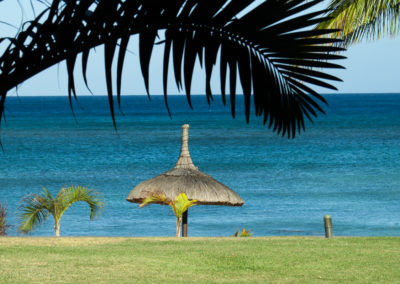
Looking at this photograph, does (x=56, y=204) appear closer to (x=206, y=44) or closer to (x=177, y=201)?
(x=177, y=201)

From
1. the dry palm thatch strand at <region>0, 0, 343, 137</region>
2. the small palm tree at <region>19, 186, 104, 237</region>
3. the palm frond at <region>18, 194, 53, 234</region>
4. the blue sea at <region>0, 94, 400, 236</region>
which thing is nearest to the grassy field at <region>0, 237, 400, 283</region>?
the palm frond at <region>18, 194, 53, 234</region>

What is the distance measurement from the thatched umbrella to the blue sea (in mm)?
1673

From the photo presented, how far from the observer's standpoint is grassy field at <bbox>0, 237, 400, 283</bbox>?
787 centimetres

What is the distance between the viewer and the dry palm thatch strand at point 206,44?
1.64m

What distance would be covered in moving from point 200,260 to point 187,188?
440 cm

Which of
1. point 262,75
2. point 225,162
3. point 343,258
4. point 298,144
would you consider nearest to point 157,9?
point 262,75

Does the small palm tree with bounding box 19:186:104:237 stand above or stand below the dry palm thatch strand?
below

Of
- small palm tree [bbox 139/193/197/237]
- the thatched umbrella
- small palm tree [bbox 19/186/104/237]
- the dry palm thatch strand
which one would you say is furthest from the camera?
the thatched umbrella

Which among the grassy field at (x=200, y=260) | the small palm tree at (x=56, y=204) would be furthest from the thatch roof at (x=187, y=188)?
the grassy field at (x=200, y=260)

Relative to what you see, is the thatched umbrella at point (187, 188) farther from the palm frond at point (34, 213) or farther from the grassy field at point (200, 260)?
the grassy field at point (200, 260)

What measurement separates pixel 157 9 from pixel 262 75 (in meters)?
0.30

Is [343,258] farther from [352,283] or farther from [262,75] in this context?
[262,75]

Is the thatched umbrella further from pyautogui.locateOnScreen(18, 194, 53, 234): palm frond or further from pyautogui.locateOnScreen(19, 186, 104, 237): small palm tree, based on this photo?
pyautogui.locateOnScreen(18, 194, 53, 234): palm frond

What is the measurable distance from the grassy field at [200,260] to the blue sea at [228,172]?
2.16m
